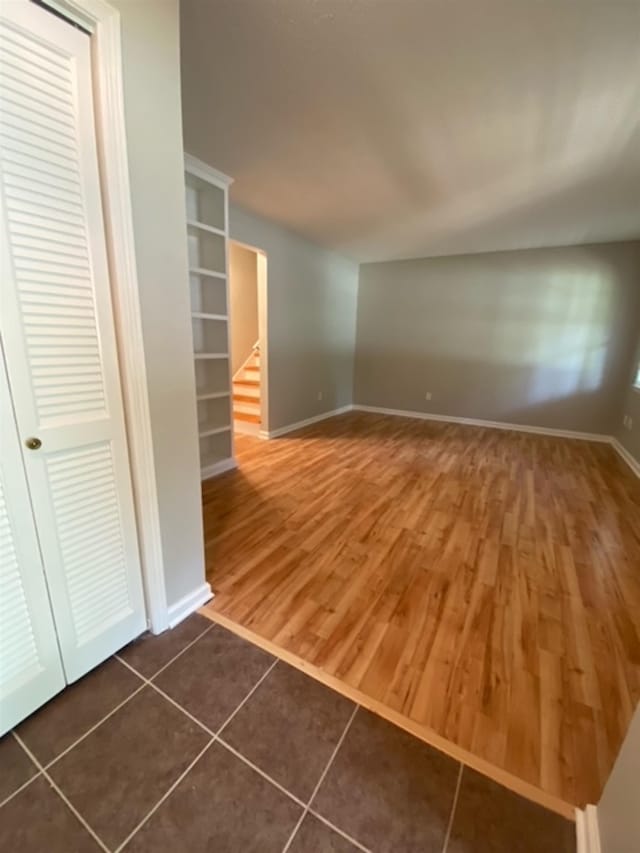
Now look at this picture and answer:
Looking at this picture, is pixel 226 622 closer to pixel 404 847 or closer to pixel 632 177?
pixel 404 847

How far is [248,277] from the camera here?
5.11 metres

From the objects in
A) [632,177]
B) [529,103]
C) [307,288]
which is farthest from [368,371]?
[529,103]

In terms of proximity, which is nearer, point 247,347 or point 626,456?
point 626,456

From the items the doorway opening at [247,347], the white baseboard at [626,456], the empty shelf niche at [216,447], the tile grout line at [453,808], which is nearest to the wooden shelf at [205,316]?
the doorway opening at [247,347]

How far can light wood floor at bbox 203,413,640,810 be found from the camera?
117 centimetres

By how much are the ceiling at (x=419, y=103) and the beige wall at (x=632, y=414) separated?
193 centimetres

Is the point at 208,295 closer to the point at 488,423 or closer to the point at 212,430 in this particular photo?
the point at 212,430

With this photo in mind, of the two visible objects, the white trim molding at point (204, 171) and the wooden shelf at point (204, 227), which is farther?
the wooden shelf at point (204, 227)

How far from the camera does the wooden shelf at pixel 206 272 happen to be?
9.07 feet

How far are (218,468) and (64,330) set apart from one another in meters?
2.26

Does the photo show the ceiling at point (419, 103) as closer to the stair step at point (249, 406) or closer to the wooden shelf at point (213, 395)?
the wooden shelf at point (213, 395)

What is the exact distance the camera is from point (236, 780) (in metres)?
0.99

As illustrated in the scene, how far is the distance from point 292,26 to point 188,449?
5.73 feet

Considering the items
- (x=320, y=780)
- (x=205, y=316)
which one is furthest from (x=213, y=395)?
(x=320, y=780)
